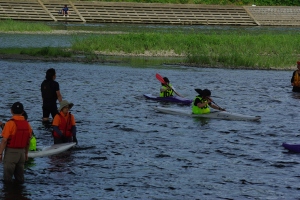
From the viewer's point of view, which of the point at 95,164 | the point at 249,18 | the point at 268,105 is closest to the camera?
the point at 95,164

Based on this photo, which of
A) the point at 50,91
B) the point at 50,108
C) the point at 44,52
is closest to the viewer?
the point at 50,91

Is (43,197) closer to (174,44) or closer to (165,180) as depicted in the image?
(165,180)

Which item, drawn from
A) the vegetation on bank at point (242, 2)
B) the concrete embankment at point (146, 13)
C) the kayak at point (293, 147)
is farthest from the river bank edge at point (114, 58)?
the vegetation on bank at point (242, 2)

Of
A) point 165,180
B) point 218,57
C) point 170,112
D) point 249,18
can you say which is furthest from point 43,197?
point 249,18

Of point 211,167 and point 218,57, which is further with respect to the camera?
point 218,57

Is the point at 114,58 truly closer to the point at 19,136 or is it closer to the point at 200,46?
the point at 200,46

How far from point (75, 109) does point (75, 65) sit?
1759cm

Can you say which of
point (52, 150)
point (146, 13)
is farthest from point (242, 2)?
point (52, 150)

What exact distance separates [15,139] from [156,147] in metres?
7.04

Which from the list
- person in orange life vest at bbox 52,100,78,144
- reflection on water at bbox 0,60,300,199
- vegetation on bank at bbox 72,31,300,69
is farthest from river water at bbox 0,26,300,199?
vegetation on bank at bbox 72,31,300,69

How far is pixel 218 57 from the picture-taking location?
5112 cm

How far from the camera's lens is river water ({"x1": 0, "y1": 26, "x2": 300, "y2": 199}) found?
17406 mm

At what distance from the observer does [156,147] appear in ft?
72.8

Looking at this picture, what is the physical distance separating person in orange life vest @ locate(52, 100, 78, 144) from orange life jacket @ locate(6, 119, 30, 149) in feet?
11.3
